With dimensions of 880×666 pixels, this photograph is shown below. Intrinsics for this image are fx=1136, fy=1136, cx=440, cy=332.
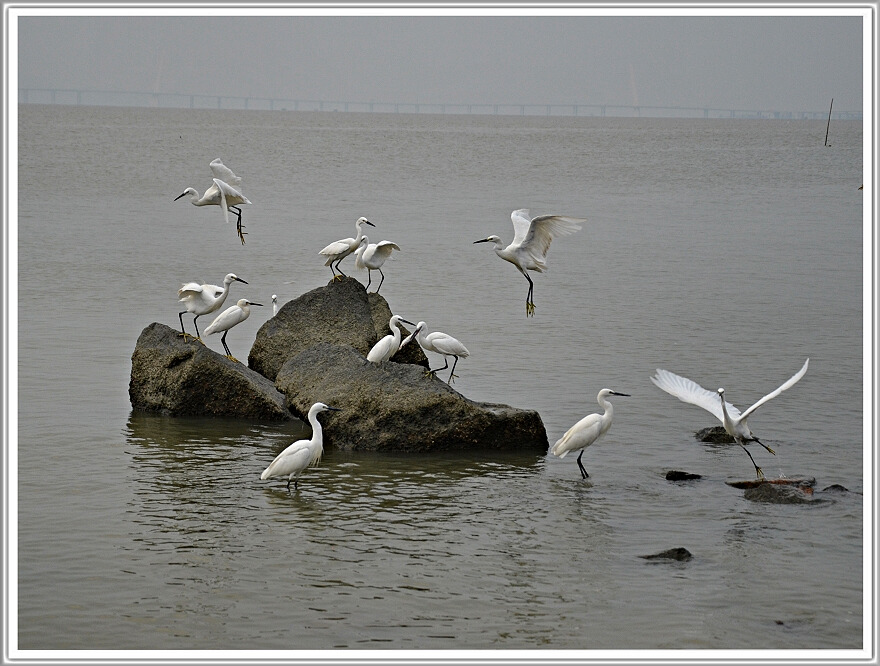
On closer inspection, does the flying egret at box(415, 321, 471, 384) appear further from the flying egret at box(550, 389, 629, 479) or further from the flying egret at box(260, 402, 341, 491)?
the flying egret at box(260, 402, 341, 491)

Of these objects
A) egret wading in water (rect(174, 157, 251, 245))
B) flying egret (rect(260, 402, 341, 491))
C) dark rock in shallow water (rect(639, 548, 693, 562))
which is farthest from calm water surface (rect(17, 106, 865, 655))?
egret wading in water (rect(174, 157, 251, 245))

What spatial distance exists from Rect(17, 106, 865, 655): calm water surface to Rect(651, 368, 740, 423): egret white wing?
711 mm

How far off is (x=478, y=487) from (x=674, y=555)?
227cm

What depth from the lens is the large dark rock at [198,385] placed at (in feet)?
41.2

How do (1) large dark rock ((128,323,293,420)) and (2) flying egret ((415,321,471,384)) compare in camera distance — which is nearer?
(1) large dark rock ((128,323,293,420))

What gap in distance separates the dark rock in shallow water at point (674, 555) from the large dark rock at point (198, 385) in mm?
5174

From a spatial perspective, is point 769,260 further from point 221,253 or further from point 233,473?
point 233,473

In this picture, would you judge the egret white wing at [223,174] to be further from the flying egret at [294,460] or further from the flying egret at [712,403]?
the flying egret at [712,403]

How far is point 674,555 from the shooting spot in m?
8.80

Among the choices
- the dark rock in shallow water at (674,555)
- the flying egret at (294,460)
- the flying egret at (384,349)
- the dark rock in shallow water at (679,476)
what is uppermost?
the flying egret at (384,349)

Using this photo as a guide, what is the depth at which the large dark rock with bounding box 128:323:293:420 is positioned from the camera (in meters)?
12.6

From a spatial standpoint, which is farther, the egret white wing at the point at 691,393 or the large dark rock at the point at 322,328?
the large dark rock at the point at 322,328

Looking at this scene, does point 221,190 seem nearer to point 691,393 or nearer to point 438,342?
point 438,342

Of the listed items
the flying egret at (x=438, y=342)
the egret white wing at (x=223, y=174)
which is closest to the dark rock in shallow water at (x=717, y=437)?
the flying egret at (x=438, y=342)
